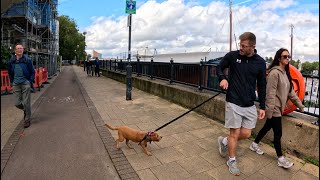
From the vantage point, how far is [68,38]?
211 ft

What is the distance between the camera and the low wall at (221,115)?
161 inches

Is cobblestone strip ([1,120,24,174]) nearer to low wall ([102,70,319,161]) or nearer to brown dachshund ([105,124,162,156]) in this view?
brown dachshund ([105,124,162,156])

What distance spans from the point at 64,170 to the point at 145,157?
1209 millimetres

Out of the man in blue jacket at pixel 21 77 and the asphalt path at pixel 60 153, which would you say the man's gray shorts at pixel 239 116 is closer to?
the asphalt path at pixel 60 153

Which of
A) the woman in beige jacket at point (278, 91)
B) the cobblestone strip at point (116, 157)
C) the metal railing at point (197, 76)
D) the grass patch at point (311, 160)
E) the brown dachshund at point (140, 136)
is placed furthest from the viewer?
the metal railing at point (197, 76)

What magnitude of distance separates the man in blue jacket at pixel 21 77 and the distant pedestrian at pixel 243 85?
420cm

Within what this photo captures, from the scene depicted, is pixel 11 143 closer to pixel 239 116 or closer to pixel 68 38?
pixel 239 116

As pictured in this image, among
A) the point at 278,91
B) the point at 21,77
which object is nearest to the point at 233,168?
the point at 278,91

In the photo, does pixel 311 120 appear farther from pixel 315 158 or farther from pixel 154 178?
pixel 154 178

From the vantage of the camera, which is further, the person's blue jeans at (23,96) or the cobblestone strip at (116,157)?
the person's blue jeans at (23,96)

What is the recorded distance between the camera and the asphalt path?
143 inches

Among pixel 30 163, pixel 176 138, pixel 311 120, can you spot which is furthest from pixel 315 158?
pixel 30 163

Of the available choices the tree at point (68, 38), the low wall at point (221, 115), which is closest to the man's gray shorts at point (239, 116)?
the low wall at point (221, 115)

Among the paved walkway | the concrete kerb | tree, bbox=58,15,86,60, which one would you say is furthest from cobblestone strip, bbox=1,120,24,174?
tree, bbox=58,15,86,60
